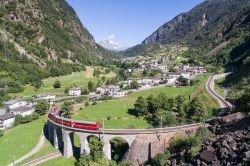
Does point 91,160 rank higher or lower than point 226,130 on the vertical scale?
lower

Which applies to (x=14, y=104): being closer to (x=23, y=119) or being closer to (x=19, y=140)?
(x=23, y=119)

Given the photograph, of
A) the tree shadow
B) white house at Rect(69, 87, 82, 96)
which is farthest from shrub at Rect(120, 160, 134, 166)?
white house at Rect(69, 87, 82, 96)

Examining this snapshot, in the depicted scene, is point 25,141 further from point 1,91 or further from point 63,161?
point 1,91

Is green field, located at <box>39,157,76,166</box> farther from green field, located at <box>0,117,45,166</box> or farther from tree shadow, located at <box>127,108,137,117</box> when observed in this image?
tree shadow, located at <box>127,108,137,117</box>

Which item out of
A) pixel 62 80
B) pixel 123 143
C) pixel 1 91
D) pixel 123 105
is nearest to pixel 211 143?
pixel 123 143

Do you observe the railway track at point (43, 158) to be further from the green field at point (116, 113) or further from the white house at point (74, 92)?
the white house at point (74, 92)

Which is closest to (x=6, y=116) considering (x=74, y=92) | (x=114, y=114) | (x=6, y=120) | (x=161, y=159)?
(x=6, y=120)
